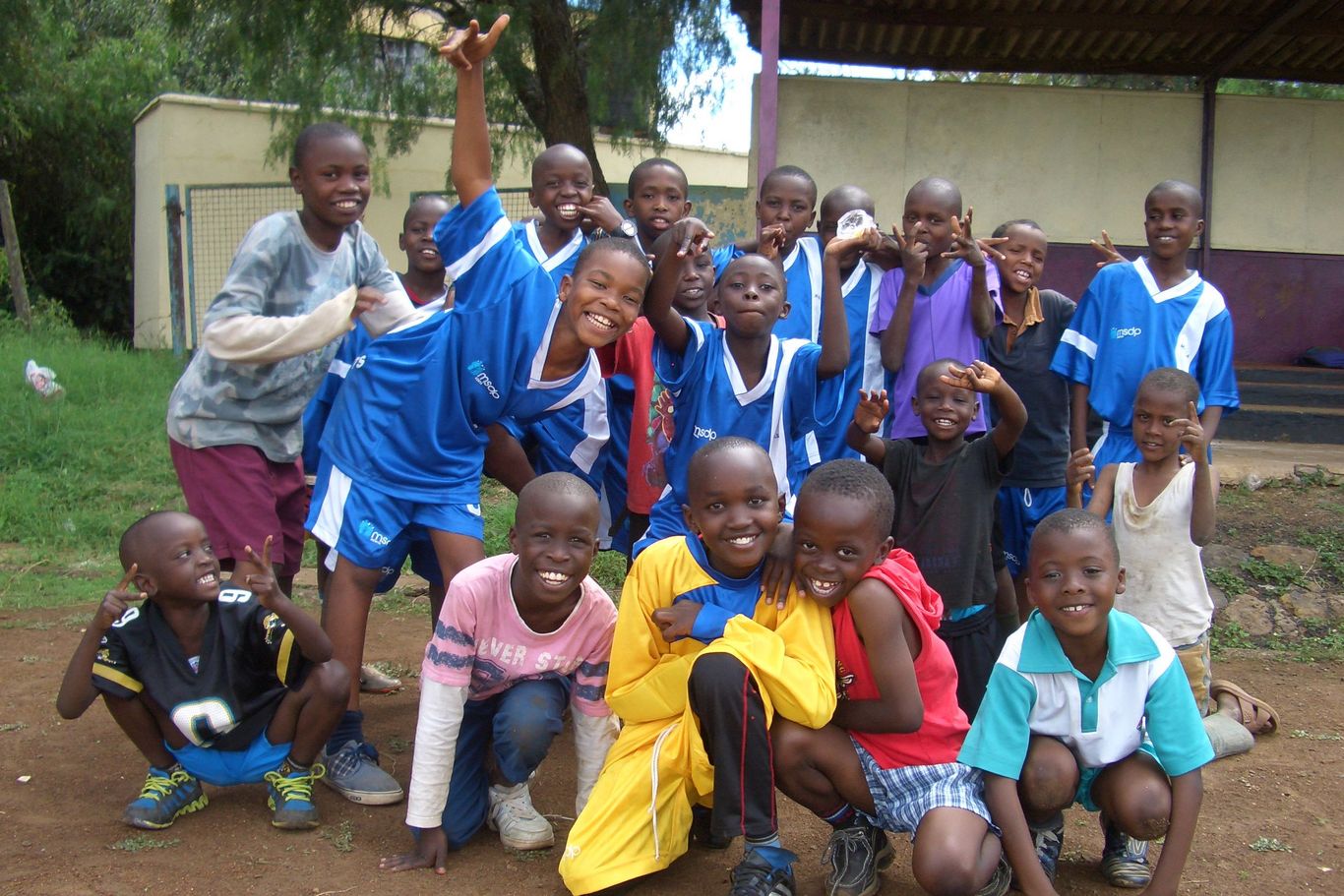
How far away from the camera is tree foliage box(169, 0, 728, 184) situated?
838 cm

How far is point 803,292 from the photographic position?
385 centimetres

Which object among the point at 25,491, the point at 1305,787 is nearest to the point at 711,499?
the point at 1305,787

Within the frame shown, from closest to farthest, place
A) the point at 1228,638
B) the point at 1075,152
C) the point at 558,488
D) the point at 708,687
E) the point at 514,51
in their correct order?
the point at 708,687 < the point at 558,488 < the point at 1228,638 < the point at 1075,152 < the point at 514,51

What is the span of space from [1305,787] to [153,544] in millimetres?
3146

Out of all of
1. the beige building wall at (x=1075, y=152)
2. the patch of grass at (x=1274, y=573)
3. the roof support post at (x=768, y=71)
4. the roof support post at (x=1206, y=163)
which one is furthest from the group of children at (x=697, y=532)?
the roof support post at (x=1206, y=163)

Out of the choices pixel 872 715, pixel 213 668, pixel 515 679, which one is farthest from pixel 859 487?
pixel 213 668

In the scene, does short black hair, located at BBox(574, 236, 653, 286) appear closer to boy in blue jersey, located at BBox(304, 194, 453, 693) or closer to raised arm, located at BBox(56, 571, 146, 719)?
boy in blue jersey, located at BBox(304, 194, 453, 693)

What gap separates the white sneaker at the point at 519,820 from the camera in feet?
9.60

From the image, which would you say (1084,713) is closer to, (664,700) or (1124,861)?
(1124,861)

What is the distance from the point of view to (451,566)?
3.28m

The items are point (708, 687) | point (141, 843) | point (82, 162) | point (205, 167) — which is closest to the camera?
point (708, 687)

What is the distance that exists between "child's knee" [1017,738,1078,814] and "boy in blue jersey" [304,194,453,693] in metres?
1.70

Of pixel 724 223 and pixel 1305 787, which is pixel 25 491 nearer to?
pixel 724 223

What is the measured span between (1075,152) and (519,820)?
596cm
